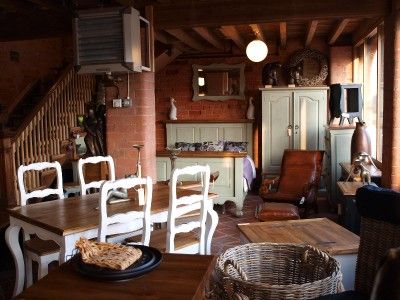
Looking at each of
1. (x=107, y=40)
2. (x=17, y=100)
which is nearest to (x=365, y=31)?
(x=107, y=40)

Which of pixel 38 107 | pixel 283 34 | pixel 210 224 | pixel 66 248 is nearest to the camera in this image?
pixel 66 248

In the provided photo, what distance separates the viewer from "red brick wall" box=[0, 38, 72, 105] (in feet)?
26.8

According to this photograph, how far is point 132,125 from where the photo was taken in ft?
15.6

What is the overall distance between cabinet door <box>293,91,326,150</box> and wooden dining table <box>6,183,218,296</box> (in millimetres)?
4478

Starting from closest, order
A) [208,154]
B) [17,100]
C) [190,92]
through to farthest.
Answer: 1. [208,154]
2. [17,100]
3. [190,92]

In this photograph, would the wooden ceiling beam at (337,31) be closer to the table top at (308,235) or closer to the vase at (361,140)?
the vase at (361,140)

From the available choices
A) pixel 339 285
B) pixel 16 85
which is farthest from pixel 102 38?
pixel 16 85

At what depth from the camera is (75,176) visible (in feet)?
20.4

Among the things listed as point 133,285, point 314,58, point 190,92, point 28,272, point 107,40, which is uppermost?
point 314,58

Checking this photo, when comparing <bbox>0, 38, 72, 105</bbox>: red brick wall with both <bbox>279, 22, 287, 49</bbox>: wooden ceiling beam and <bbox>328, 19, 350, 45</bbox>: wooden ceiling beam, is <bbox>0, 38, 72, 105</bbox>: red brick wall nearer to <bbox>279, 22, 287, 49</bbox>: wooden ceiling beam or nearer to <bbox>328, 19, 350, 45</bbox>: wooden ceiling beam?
<bbox>279, 22, 287, 49</bbox>: wooden ceiling beam

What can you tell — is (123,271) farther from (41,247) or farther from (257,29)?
(257,29)

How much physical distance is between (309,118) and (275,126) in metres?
0.60

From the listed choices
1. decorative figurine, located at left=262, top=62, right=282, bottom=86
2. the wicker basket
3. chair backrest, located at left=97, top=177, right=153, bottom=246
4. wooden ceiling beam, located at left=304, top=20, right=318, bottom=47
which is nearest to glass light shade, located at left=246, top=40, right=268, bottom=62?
wooden ceiling beam, located at left=304, top=20, right=318, bottom=47

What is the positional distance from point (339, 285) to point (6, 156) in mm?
4785
